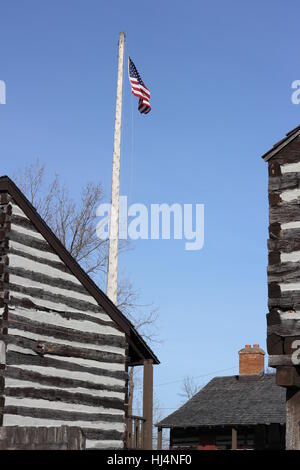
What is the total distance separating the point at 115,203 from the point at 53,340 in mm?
7324

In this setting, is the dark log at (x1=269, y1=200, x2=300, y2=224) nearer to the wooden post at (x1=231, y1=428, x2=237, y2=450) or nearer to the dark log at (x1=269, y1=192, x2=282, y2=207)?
the dark log at (x1=269, y1=192, x2=282, y2=207)

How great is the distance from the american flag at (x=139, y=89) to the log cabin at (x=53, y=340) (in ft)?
30.8

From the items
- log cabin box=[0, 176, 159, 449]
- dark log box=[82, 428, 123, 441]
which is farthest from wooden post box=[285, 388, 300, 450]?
dark log box=[82, 428, 123, 441]

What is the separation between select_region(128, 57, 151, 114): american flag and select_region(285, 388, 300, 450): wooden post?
14.1m

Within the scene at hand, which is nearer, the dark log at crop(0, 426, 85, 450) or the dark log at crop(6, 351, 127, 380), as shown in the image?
the dark log at crop(0, 426, 85, 450)

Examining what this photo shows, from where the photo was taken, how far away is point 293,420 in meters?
13.5

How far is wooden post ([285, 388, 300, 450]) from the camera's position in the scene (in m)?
13.4

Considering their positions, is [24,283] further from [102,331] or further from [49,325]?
[102,331]

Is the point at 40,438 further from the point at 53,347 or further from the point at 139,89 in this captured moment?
the point at 139,89

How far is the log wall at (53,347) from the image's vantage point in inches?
605

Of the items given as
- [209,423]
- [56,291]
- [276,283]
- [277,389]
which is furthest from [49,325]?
[277,389]

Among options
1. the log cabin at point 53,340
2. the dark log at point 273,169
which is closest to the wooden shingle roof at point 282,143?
the dark log at point 273,169

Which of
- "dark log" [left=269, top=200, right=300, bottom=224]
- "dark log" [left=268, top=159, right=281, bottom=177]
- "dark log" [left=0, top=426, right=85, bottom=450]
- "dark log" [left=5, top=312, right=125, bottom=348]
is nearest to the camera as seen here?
"dark log" [left=0, top=426, right=85, bottom=450]
